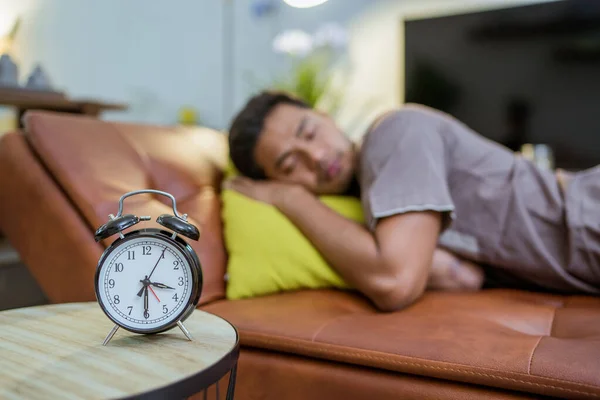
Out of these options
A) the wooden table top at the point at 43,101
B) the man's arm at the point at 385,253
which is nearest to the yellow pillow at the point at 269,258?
the man's arm at the point at 385,253

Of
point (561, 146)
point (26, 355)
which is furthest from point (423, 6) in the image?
point (26, 355)

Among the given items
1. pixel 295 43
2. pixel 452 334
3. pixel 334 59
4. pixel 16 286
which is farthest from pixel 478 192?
pixel 334 59

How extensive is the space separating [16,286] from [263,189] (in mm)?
739

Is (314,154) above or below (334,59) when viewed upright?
below

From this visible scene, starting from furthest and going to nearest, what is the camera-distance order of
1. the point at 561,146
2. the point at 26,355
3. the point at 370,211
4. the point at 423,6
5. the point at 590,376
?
the point at 423,6
the point at 561,146
the point at 370,211
the point at 590,376
the point at 26,355

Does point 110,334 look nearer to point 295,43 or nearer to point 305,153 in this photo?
point 305,153

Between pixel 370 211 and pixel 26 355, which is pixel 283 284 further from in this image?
pixel 26 355

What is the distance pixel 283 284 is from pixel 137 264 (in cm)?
56

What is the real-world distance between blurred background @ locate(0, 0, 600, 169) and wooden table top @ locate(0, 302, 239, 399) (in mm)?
1871

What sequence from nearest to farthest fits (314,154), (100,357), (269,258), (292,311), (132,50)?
(100,357) → (292,311) → (269,258) → (314,154) → (132,50)

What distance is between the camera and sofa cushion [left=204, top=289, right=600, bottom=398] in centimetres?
83

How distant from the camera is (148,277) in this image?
2.45 ft

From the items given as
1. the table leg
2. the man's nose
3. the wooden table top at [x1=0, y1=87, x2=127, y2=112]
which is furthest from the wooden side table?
the table leg

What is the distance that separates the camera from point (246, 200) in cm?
139
